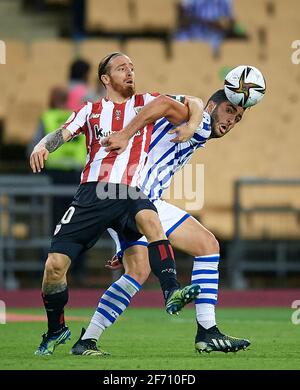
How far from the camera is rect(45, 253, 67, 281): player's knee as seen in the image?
700cm

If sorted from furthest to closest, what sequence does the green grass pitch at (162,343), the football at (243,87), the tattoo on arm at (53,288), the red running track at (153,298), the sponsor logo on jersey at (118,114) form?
1. the red running track at (153,298)
2. the football at (243,87)
3. the sponsor logo on jersey at (118,114)
4. the tattoo on arm at (53,288)
5. the green grass pitch at (162,343)

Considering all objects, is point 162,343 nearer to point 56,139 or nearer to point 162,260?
point 162,260

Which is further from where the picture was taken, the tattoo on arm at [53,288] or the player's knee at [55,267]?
the tattoo on arm at [53,288]

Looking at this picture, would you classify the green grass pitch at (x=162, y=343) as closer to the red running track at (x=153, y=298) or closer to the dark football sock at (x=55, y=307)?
the dark football sock at (x=55, y=307)

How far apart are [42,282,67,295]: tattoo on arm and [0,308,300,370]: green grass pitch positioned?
383 millimetres

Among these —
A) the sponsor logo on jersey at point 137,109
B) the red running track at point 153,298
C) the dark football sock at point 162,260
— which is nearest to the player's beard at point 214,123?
the sponsor logo on jersey at point 137,109

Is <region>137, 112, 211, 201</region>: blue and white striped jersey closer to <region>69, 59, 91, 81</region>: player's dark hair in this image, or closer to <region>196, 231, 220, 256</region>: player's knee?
<region>196, 231, 220, 256</region>: player's knee

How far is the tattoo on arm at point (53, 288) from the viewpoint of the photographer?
7102mm

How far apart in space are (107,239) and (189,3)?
372 centimetres

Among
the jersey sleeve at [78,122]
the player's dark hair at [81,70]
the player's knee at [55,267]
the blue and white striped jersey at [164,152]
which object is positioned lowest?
the player's knee at [55,267]

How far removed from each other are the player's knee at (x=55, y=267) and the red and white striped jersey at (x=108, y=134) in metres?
0.51

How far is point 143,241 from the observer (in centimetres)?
745
